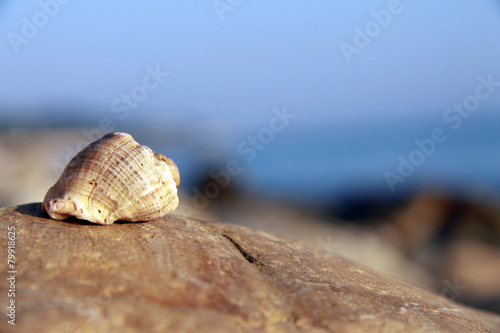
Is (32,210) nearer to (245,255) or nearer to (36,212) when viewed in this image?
(36,212)

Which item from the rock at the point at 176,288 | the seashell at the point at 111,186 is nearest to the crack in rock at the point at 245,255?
the rock at the point at 176,288

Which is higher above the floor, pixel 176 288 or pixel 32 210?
pixel 176 288

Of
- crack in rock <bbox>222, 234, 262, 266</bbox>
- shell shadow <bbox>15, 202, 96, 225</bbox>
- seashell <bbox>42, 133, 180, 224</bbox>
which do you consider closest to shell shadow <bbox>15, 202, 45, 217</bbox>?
shell shadow <bbox>15, 202, 96, 225</bbox>

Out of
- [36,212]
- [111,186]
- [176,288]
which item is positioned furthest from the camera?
[36,212]

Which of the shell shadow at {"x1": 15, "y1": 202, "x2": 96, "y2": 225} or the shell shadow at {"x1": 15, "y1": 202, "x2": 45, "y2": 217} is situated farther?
the shell shadow at {"x1": 15, "y1": 202, "x2": 45, "y2": 217}

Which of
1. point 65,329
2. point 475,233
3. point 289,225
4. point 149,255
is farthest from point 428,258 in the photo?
point 65,329

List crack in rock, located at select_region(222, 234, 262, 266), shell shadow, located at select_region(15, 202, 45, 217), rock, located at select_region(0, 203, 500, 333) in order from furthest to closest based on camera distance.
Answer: shell shadow, located at select_region(15, 202, 45, 217)
crack in rock, located at select_region(222, 234, 262, 266)
rock, located at select_region(0, 203, 500, 333)

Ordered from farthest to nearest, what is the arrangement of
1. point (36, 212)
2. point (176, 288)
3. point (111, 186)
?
1. point (36, 212)
2. point (111, 186)
3. point (176, 288)

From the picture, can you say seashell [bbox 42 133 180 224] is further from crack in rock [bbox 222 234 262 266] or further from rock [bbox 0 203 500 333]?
crack in rock [bbox 222 234 262 266]

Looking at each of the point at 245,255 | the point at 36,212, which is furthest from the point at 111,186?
the point at 245,255
